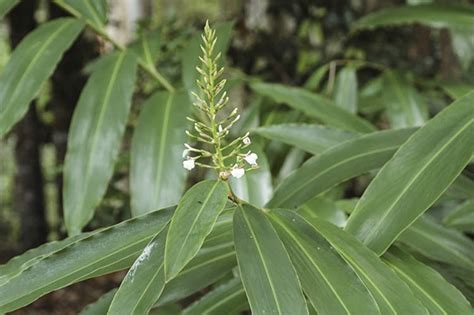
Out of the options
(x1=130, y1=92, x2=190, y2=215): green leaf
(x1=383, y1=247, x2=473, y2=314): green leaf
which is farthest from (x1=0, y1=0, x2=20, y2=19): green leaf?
(x1=383, y1=247, x2=473, y2=314): green leaf

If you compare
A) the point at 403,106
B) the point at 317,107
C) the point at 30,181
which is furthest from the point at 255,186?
the point at 30,181

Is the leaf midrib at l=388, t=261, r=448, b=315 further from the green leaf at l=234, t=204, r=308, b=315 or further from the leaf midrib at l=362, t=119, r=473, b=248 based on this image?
the green leaf at l=234, t=204, r=308, b=315

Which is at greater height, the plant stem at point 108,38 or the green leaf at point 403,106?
the plant stem at point 108,38

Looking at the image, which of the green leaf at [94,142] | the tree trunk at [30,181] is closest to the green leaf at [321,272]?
the green leaf at [94,142]

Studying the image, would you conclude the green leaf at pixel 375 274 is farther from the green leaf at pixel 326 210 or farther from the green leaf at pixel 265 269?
the green leaf at pixel 326 210

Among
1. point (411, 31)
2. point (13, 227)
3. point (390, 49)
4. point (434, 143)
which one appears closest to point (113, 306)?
point (434, 143)

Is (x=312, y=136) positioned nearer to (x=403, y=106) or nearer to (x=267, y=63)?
(x=403, y=106)
